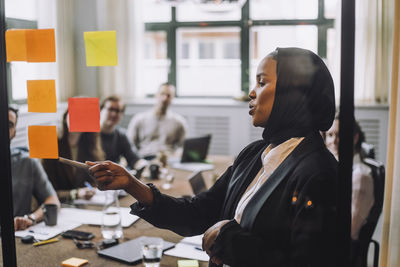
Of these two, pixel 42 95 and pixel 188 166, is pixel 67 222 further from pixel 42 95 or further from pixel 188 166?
pixel 188 166

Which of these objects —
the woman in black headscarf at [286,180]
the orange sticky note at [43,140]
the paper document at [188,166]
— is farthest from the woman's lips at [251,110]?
the paper document at [188,166]

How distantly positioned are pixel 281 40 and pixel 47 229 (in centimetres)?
113

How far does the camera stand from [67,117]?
101 centimetres

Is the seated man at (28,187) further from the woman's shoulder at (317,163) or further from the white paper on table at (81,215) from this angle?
the woman's shoulder at (317,163)

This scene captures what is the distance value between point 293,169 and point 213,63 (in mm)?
379

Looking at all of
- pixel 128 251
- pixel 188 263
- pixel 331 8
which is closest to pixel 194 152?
pixel 128 251

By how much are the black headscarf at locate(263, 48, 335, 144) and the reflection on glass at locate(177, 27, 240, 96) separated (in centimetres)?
19

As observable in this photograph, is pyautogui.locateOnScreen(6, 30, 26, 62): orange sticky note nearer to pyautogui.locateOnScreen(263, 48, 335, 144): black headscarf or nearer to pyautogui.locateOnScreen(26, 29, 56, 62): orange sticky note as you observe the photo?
pyautogui.locateOnScreen(26, 29, 56, 62): orange sticky note

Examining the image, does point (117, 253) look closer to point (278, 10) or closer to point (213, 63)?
point (213, 63)

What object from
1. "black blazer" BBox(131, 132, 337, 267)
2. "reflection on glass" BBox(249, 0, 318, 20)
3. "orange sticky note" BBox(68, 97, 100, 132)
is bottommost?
"black blazer" BBox(131, 132, 337, 267)

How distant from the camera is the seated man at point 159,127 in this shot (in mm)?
3693

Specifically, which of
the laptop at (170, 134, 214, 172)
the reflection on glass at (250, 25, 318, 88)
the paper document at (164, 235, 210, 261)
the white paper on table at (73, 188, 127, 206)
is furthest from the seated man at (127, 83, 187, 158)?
the reflection on glass at (250, 25, 318, 88)

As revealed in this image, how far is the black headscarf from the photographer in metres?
0.82

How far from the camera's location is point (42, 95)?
39.6 inches
